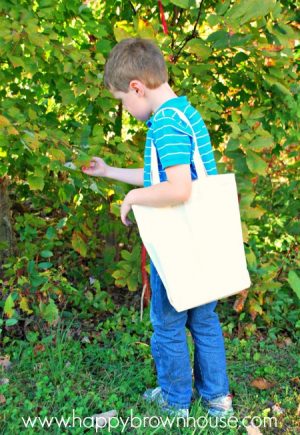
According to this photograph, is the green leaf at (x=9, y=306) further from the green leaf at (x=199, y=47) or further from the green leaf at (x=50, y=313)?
the green leaf at (x=199, y=47)

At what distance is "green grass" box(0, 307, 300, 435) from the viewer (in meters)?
2.65

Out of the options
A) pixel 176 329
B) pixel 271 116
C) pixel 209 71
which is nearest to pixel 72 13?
pixel 209 71

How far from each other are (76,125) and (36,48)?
0.45 meters

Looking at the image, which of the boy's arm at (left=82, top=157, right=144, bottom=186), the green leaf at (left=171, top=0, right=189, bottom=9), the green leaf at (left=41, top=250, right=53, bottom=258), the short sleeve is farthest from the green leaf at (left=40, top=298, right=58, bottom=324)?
the green leaf at (left=171, top=0, right=189, bottom=9)

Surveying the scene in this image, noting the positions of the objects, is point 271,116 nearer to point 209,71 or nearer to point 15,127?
point 209,71

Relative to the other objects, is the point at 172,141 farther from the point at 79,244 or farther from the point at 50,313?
the point at 79,244

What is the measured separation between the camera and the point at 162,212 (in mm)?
2348

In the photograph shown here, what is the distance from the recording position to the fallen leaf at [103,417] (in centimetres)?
258

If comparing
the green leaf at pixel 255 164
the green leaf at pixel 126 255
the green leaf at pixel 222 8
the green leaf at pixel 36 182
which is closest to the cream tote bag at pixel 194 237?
the green leaf at pixel 255 164

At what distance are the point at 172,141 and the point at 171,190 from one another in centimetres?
17

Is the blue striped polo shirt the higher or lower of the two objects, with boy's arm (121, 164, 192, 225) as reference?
higher

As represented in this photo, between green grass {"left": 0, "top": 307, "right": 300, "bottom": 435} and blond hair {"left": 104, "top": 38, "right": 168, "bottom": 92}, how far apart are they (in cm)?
127

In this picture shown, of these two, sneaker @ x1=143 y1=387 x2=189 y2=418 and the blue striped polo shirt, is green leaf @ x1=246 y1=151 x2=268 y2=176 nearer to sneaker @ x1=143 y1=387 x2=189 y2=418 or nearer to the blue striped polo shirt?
the blue striped polo shirt

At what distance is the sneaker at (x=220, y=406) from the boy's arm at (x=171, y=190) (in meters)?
0.93
